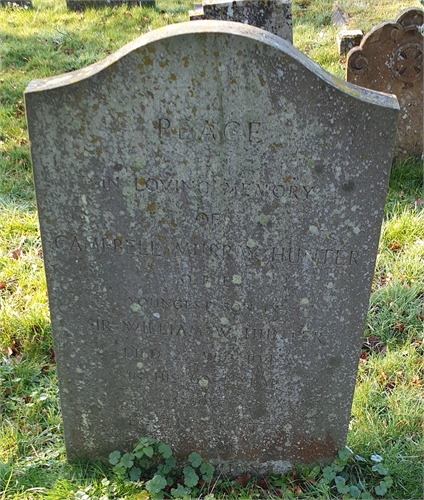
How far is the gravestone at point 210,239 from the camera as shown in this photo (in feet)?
5.84

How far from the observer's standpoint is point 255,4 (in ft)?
15.6

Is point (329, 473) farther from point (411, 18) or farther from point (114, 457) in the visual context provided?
point (411, 18)

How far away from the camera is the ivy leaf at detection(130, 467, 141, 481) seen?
251cm

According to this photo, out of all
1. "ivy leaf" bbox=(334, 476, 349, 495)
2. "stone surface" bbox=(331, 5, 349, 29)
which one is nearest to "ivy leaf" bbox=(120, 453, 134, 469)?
"ivy leaf" bbox=(334, 476, 349, 495)

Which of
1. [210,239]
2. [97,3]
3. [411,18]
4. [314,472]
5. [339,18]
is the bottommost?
[314,472]

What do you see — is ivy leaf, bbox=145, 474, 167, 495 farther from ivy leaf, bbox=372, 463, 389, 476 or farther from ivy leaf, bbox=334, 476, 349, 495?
ivy leaf, bbox=372, 463, 389, 476

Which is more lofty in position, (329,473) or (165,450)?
(165,450)

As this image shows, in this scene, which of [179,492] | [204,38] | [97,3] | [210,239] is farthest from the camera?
[97,3]

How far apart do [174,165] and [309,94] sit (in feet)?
1.75

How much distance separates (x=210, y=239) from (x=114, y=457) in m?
1.27

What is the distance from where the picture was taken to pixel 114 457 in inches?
101

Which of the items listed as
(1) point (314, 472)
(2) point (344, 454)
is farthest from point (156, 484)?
(2) point (344, 454)

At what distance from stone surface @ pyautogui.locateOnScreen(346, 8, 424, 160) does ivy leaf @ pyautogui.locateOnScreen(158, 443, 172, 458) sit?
378 cm

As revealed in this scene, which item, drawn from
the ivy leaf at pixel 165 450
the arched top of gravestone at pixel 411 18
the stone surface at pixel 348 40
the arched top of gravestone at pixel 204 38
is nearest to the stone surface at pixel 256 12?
the arched top of gravestone at pixel 411 18
